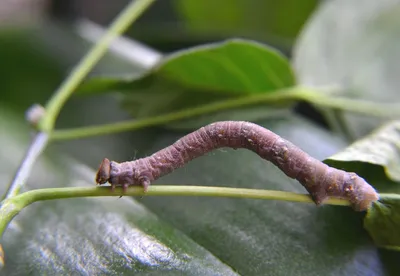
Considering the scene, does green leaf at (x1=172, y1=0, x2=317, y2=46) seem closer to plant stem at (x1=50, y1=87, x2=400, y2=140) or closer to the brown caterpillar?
plant stem at (x1=50, y1=87, x2=400, y2=140)

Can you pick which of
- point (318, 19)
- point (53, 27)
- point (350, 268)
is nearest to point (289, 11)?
point (318, 19)

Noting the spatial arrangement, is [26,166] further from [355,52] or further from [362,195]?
[355,52]

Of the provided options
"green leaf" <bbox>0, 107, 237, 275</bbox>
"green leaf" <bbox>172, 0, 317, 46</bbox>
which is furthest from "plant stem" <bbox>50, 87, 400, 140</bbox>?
"green leaf" <bbox>172, 0, 317, 46</bbox>

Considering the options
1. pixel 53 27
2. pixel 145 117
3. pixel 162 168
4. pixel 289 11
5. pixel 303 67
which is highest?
pixel 289 11

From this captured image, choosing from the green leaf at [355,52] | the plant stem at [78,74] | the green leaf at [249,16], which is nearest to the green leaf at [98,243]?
the plant stem at [78,74]

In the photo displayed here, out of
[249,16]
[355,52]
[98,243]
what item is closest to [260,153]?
[98,243]

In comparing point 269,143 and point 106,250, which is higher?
point 269,143

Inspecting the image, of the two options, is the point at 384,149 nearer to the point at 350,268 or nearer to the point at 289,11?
the point at 350,268
